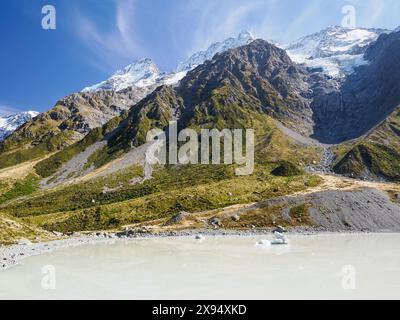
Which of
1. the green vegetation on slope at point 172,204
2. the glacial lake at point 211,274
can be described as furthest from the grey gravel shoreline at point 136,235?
the green vegetation on slope at point 172,204

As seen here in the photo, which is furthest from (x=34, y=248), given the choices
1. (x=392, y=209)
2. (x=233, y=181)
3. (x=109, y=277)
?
(x=233, y=181)

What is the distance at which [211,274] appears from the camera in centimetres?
4353

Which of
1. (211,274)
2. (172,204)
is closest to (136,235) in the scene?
(172,204)

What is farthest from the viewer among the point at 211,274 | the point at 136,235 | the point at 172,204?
the point at 172,204

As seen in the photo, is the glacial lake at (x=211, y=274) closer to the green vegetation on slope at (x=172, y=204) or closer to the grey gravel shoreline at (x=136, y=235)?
the grey gravel shoreline at (x=136, y=235)

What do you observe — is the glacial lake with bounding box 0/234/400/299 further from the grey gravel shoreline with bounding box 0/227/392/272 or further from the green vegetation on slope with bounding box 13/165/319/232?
the green vegetation on slope with bounding box 13/165/319/232

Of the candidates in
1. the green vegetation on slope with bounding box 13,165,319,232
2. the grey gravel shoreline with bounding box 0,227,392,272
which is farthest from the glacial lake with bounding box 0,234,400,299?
the green vegetation on slope with bounding box 13,165,319,232

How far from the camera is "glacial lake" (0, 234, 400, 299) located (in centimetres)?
3388

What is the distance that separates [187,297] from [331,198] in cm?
9545

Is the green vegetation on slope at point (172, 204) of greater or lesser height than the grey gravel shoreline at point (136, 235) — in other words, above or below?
above

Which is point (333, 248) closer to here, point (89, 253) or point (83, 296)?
point (89, 253)

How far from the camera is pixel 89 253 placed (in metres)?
66.9

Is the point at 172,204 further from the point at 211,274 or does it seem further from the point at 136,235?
the point at 211,274

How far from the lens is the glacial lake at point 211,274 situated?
33.9 meters
